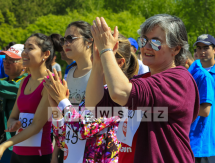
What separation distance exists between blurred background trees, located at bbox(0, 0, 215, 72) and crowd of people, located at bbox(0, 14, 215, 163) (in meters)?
11.0

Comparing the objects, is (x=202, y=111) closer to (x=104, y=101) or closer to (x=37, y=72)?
(x=104, y=101)

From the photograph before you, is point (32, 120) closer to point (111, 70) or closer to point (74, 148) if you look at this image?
point (74, 148)

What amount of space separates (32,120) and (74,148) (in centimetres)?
86

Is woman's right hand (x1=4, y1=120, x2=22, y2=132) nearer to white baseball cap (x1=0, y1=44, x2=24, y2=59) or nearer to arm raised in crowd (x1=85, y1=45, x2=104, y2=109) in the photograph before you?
arm raised in crowd (x1=85, y1=45, x2=104, y2=109)

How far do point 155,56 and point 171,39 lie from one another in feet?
0.47

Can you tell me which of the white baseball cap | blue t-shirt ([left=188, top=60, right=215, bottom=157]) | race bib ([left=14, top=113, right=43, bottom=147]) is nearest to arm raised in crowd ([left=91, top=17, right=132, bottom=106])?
race bib ([left=14, top=113, right=43, bottom=147])

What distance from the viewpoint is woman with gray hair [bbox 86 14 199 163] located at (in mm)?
1348

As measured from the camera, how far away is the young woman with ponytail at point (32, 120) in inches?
104

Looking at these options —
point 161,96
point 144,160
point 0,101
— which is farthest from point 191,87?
point 0,101

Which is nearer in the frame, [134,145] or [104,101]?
[134,145]

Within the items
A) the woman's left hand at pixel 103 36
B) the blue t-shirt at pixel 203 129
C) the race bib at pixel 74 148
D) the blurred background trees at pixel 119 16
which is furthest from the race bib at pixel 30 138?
the blurred background trees at pixel 119 16

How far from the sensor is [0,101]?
3971 millimetres

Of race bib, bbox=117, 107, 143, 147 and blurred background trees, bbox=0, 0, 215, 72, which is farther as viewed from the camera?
blurred background trees, bbox=0, 0, 215, 72

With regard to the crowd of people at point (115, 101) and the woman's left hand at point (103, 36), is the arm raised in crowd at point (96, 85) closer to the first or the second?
the crowd of people at point (115, 101)
